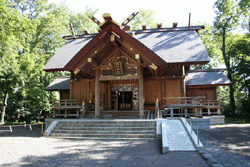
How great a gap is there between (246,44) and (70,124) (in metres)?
23.4

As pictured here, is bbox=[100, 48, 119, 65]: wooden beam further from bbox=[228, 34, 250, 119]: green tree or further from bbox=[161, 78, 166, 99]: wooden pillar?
bbox=[228, 34, 250, 119]: green tree

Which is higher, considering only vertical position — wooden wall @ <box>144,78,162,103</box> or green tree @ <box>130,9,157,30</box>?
green tree @ <box>130,9,157,30</box>

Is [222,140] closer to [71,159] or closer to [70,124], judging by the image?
[71,159]

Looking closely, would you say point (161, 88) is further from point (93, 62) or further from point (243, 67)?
point (243, 67)

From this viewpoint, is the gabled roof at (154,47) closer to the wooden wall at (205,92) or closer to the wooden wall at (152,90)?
the wooden wall at (152,90)

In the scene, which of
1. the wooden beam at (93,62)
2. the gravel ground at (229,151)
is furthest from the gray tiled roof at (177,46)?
the gravel ground at (229,151)

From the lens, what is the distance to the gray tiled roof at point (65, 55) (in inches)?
587

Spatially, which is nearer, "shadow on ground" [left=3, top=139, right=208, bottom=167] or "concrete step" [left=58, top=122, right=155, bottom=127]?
"shadow on ground" [left=3, top=139, right=208, bottom=167]

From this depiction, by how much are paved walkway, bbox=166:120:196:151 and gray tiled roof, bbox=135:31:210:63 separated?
5.43 metres

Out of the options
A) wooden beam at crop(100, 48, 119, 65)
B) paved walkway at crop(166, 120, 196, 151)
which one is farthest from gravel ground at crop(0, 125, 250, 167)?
wooden beam at crop(100, 48, 119, 65)

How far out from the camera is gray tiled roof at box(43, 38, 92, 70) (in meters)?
14.9

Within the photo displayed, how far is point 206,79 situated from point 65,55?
42.6 feet

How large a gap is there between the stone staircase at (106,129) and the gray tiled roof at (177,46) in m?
5.58

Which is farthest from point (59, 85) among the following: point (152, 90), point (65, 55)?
point (152, 90)
